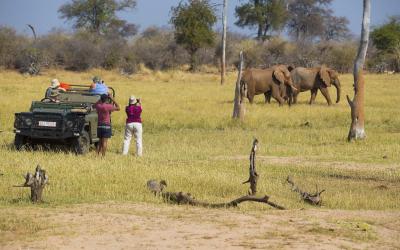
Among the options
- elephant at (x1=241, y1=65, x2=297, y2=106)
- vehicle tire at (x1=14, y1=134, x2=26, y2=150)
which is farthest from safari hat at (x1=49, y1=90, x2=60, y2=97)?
elephant at (x1=241, y1=65, x2=297, y2=106)

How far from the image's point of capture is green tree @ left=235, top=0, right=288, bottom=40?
71625 mm

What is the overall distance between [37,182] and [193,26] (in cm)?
5026

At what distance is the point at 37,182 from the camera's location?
35.8 feet

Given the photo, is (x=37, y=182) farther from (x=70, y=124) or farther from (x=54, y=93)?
(x=54, y=93)

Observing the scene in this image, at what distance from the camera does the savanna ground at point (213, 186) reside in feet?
30.3

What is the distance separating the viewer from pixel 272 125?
25.7 metres

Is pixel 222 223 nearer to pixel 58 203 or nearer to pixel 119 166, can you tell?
pixel 58 203

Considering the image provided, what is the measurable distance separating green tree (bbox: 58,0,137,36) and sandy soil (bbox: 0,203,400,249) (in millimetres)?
66985

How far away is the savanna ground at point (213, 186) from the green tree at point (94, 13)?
49895 millimetres

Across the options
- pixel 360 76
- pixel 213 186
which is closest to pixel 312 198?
pixel 213 186

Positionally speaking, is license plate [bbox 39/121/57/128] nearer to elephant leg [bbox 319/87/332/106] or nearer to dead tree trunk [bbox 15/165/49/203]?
dead tree trunk [bbox 15/165/49/203]

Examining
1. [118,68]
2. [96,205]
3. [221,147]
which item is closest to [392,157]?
[221,147]

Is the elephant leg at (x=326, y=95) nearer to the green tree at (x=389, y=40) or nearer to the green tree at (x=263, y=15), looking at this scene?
the green tree at (x=389, y=40)

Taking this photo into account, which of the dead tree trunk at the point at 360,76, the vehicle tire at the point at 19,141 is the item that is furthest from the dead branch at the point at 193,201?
the dead tree trunk at the point at 360,76
